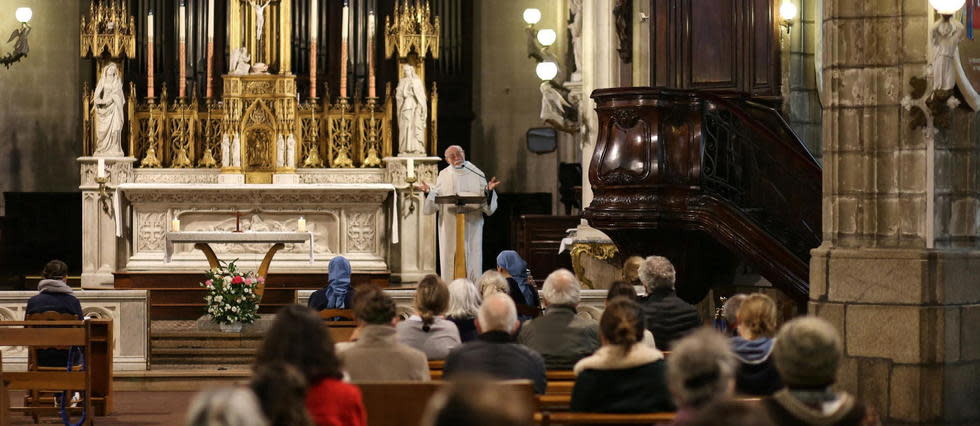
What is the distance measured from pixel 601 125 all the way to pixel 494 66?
933 centimetres

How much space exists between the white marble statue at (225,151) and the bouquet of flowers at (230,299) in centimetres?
450

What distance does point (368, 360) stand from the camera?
19.3 feet

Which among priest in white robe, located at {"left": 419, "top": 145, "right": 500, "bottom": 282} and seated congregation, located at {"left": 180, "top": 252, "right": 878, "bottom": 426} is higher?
priest in white robe, located at {"left": 419, "top": 145, "right": 500, "bottom": 282}

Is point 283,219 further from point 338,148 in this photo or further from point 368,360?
point 368,360

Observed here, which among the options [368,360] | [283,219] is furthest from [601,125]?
[283,219]

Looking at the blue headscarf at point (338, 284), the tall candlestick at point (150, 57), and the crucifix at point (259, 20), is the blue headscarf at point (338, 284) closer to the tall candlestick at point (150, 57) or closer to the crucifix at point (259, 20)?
the crucifix at point (259, 20)

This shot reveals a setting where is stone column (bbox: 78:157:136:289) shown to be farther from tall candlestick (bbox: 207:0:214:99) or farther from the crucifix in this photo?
the crucifix

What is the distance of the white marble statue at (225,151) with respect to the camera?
57.0 ft

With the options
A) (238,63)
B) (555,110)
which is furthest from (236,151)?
(555,110)

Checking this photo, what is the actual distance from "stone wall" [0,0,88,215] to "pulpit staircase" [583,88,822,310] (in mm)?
10719

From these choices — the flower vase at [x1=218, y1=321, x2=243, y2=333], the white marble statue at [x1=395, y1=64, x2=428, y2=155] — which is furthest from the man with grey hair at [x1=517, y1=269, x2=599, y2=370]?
the white marble statue at [x1=395, y1=64, x2=428, y2=155]

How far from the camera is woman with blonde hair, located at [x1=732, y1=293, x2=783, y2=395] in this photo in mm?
6082

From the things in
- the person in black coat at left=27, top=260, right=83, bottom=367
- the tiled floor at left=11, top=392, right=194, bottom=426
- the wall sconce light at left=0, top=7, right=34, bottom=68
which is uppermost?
the wall sconce light at left=0, top=7, right=34, bottom=68

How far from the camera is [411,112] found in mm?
17547
